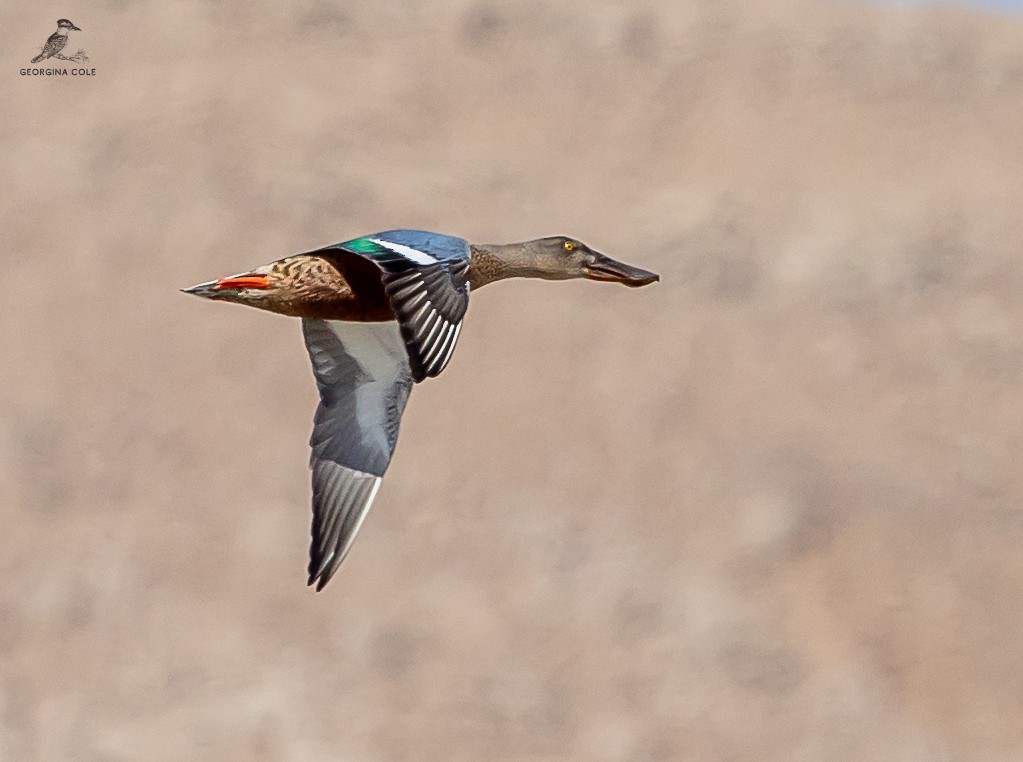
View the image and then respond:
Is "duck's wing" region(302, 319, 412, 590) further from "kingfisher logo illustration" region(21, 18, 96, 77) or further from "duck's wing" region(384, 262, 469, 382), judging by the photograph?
"kingfisher logo illustration" region(21, 18, 96, 77)

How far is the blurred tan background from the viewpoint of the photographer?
22.0 m

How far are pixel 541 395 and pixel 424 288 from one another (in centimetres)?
1667

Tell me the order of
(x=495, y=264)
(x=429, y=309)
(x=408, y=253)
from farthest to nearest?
1. (x=495, y=264)
2. (x=408, y=253)
3. (x=429, y=309)

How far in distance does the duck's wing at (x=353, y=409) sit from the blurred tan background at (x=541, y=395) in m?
11.3

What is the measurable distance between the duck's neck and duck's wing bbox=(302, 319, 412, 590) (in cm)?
51

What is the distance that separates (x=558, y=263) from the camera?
423 inches

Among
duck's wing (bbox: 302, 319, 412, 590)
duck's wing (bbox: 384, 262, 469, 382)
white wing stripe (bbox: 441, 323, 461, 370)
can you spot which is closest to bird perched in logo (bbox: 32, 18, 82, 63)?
duck's wing (bbox: 302, 319, 412, 590)

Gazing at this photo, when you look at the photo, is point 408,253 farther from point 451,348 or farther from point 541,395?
point 541,395

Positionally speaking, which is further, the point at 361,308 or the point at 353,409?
the point at 353,409

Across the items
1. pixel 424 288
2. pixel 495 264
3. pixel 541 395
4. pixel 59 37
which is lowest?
pixel 424 288

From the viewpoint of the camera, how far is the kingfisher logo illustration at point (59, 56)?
1188 inches

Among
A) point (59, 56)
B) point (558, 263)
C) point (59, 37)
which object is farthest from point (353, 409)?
point (59, 56)

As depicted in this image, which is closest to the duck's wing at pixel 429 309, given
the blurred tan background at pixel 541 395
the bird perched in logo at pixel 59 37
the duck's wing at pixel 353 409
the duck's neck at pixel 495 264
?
the duck's neck at pixel 495 264

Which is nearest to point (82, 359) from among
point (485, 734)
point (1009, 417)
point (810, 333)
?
point (485, 734)
